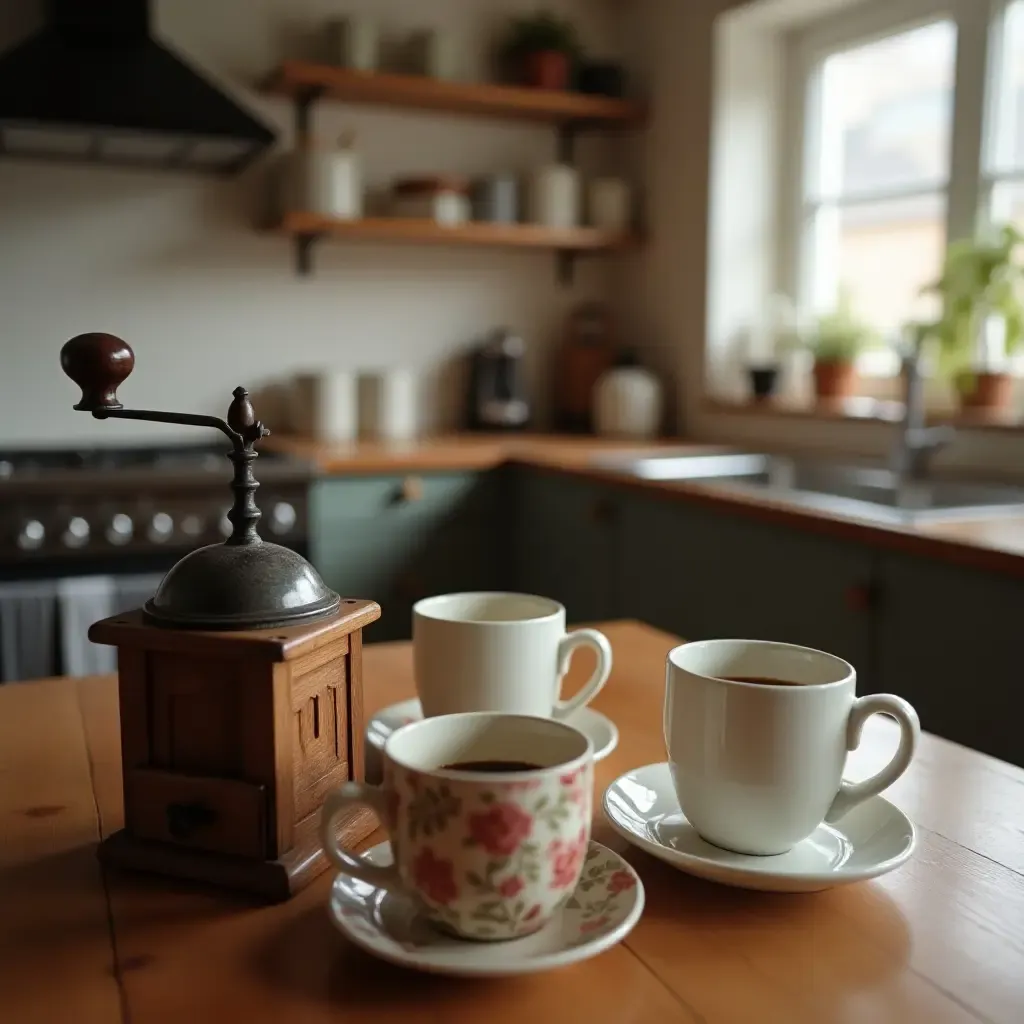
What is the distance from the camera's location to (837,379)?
114 inches

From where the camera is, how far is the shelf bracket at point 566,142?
137 inches

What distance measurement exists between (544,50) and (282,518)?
160 centimetres

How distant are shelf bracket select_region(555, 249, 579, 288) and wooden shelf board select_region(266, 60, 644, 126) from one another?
387 mm

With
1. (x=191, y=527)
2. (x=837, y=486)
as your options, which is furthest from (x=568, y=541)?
(x=191, y=527)

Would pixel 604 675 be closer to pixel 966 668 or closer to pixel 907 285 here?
pixel 966 668

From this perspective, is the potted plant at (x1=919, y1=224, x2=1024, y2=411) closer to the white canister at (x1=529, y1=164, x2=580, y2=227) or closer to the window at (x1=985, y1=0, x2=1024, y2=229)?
the window at (x1=985, y1=0, x2=1024, y2=229)

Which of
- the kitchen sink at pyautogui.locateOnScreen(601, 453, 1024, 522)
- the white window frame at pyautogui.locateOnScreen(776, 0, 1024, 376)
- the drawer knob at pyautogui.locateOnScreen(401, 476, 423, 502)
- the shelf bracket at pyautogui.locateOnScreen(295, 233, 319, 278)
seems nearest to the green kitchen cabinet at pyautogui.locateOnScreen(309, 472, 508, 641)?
the drawer knob at pyautogui.locateOnScreen(401, 476, 423, 502)

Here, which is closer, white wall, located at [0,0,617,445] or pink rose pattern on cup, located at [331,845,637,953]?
pink rose pattern on cup, located at [331,845,637,953]

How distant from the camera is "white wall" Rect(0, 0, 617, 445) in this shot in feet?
9.66

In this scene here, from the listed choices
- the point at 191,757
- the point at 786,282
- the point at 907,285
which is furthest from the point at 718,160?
the point at 191,757

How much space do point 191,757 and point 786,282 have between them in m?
2.84

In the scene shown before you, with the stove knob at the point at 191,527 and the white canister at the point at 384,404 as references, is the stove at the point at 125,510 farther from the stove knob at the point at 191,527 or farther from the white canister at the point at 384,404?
the white canister at the point at 384,404

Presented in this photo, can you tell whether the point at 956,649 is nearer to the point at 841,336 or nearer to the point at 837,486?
the point at 837,486

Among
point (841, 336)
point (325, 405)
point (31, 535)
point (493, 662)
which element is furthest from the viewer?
point (325, 405)
